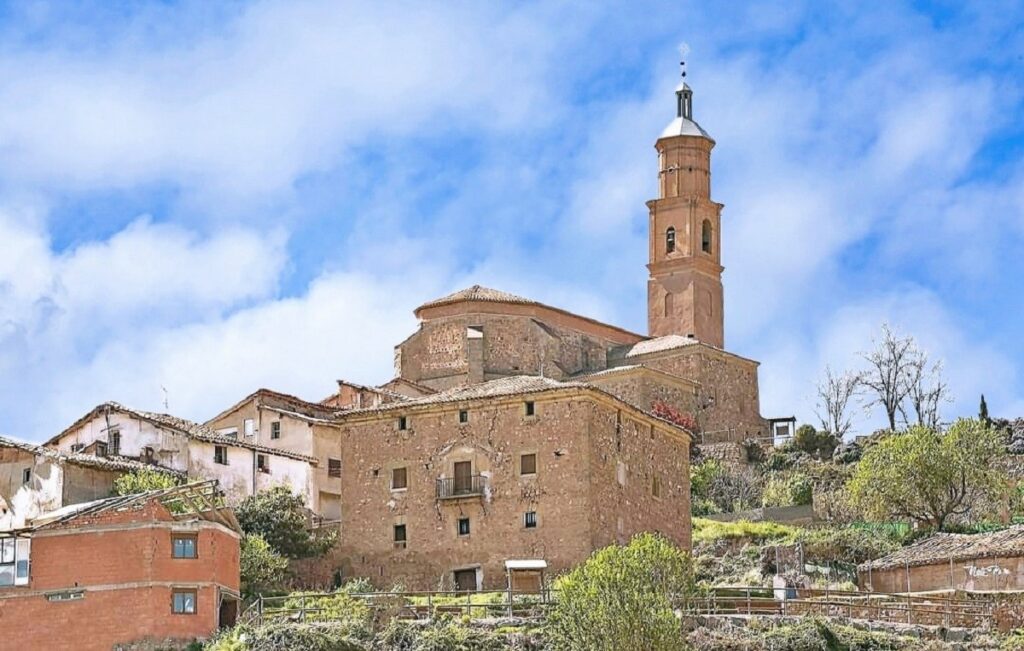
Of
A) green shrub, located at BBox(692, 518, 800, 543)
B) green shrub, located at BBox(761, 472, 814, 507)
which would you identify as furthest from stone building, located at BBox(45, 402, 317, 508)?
green shrub, located at BBox(761, 472, 814, 507)

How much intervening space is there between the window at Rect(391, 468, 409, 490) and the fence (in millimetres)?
4724

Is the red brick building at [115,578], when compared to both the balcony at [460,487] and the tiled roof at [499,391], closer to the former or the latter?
the balcony at [460,487]

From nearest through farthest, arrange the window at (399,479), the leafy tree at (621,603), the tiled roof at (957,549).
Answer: the leafy tree at (621,603)
the tiled roof at (957,549)
the window at (399,479)

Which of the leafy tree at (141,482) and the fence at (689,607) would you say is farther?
the leafy tree at (141,482)

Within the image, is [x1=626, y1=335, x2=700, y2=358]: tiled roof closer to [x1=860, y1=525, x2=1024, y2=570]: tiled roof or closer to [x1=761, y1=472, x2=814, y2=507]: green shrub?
[x1=761, y1=472, x2=814, y2=507]: green shrub

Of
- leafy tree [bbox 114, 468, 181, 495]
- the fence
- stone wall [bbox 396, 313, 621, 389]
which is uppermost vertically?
stone wall [bbox 396, 313, 621, 389]

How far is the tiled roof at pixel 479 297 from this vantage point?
8544 centimetres

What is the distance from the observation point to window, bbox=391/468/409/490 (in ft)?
190

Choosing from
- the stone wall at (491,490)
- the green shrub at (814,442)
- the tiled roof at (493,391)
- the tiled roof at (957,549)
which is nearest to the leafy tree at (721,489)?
the green shrub at (814,442)

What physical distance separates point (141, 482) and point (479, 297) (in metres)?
29.0

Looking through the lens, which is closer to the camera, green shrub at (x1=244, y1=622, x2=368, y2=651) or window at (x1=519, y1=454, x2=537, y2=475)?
green shrub at (x1=244, y1=622, x2=368, y2=651)

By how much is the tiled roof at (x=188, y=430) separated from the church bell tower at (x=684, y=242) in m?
31.6

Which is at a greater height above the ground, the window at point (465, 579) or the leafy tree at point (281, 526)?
the leafy tree at point (281, 526)

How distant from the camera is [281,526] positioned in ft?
195
